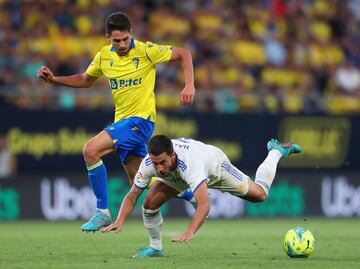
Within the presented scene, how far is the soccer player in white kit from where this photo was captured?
9.71 m

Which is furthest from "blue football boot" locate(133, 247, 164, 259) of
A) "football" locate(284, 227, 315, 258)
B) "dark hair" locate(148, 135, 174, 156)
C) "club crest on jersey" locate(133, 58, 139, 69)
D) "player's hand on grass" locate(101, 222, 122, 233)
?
"club crest on jersey" locate(133, 58, 139, 69)

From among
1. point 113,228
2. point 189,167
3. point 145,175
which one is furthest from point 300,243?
point 113,228

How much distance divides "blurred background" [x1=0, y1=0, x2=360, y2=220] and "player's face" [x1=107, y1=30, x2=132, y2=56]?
293 inches

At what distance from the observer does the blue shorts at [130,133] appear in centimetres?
1137

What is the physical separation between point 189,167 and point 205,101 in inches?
400

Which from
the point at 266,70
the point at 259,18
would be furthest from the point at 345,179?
the point at 259,18

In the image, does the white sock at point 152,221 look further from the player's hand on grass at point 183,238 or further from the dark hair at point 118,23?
the dark hair at point 118,23

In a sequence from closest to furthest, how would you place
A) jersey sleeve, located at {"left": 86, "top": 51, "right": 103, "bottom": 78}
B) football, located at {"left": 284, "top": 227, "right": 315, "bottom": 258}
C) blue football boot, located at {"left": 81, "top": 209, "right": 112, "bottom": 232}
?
football, located at {"left": 284, "top": 227, "right": 315, "bottom": 258} < blue football boot, located at {"left": 81, "top": 209, "right": 112, "bottom": 232} < jersey sleeve, located at {"left": 86, "top": 51, "right": 103, "bottom": 78}

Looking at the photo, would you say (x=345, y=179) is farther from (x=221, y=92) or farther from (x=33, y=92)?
(x=33, y=92)

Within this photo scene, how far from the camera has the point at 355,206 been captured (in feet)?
70.1

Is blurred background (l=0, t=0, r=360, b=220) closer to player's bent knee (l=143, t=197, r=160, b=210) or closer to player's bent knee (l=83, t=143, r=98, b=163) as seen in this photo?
player's bent knee (l=83, t=143, r=98, b=163)

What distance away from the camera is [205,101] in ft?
65.9

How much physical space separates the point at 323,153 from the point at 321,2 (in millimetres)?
5905

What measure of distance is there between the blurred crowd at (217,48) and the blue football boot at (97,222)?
7.62m
